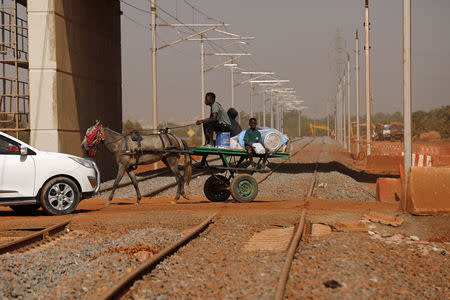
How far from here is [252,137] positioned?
659 inches

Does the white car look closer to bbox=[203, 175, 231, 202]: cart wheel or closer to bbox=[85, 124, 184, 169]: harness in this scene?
bbox=[85, 124, 184, 169]: harness

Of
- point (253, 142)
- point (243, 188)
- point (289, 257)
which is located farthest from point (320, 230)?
point (243, 188)

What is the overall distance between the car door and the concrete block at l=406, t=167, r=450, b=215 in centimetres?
790

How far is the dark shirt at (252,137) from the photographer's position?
54.7 feet

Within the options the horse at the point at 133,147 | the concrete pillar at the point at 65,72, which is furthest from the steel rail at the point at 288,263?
the concrete pillar at the point at 65,72

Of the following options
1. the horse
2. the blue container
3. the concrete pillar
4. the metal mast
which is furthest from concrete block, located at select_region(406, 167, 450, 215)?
the metal mast

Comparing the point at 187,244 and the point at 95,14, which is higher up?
the point at 95,14

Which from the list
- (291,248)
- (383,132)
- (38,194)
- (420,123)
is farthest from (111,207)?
(420,123)

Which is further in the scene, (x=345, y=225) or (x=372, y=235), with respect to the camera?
(x=345, y=225)

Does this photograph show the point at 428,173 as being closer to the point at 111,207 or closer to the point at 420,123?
the point at 111,207

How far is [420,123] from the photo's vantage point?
135625 mm

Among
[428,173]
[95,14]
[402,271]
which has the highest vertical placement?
[95,14]

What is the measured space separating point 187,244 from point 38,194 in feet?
16.1

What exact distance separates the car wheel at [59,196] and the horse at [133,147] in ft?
4.79
